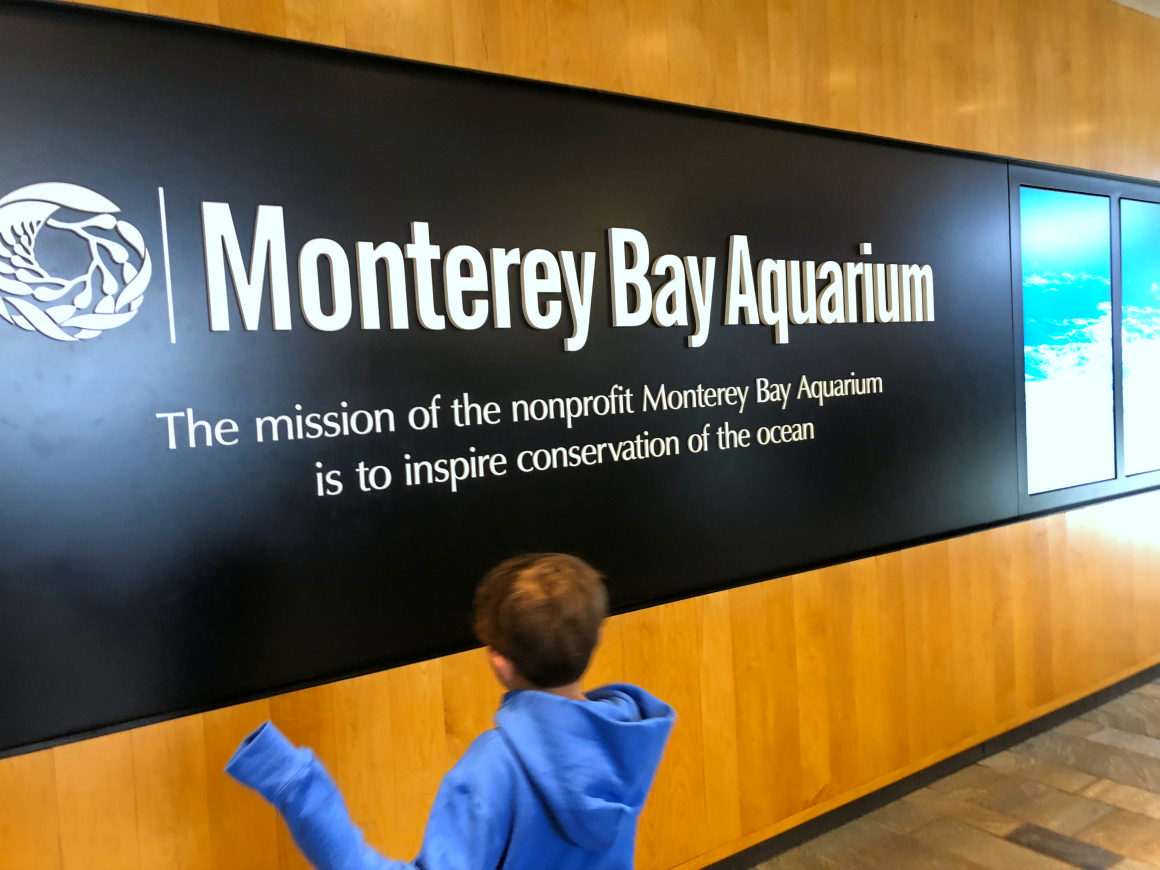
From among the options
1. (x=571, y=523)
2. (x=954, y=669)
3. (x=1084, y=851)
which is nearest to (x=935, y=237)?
(x=954, y=669)

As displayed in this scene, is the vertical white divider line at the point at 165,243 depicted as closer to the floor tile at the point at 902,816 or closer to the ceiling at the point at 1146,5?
the floor tile at the point at 902,816

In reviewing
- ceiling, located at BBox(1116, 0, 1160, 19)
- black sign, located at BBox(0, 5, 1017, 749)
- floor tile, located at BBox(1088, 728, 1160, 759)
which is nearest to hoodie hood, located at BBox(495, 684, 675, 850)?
black sign, located at BBox(0, 5, 1017, 749)

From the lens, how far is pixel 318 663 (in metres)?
2.11

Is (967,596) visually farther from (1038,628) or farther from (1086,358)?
(1086,358)

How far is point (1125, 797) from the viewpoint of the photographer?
3.39m

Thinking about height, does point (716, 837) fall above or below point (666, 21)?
below

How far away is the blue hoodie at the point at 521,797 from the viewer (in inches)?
45.2

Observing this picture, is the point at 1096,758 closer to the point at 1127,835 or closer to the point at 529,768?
the point at 1127,835

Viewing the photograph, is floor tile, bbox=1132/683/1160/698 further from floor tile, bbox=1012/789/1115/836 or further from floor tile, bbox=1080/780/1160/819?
floor tile, bbox=1012/789/1115/836

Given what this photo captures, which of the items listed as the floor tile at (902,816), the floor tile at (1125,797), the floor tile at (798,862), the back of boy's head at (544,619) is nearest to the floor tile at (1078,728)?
the floor tile at (1125,797)

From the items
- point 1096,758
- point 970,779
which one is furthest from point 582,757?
point 1096,758

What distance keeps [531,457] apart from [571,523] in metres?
0.22

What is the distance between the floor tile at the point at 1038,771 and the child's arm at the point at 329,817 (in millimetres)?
3027

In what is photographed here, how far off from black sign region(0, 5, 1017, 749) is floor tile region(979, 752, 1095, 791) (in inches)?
49.9
